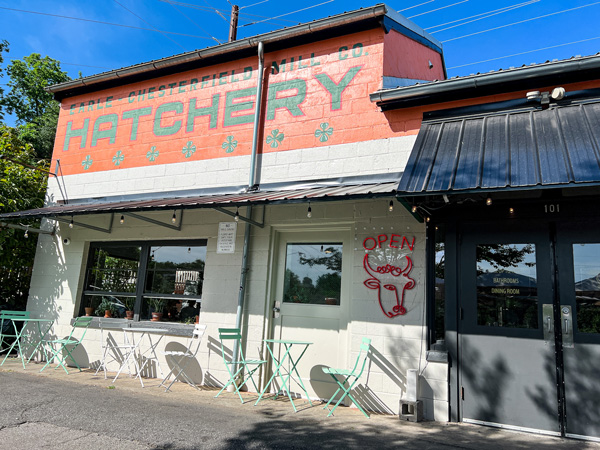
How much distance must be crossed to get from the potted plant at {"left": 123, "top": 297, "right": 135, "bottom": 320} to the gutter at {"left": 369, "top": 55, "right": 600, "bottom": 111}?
16.8 ft

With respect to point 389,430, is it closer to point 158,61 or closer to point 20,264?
point 158,61

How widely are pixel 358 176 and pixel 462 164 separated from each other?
1.67m

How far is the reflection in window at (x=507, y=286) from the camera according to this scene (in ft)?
15.3

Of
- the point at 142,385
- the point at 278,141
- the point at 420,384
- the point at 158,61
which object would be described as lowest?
the point at 142,385

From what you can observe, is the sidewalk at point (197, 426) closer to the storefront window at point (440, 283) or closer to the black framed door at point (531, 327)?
the black framed door at point (531, 327)

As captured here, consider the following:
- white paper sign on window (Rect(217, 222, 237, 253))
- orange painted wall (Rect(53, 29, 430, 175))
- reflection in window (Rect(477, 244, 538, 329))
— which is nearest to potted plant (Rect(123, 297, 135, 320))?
white paper sign on window (Rect(217, 222, 237, 253))

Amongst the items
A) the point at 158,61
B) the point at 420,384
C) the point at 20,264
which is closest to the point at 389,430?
the point at 420,384

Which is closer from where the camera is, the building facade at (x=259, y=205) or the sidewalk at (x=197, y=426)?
the sidewalk at (x=197, y=426)

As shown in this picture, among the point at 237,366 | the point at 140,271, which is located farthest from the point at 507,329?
the point at 140,271

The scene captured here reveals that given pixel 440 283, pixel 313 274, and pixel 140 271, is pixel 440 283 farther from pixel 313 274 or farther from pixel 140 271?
pixel 140 271

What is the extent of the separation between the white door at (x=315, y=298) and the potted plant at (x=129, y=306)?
2726mm

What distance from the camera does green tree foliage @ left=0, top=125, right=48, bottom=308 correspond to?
8.27 metres

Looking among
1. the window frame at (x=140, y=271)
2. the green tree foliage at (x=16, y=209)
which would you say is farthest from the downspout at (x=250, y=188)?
the green tree foliage at (x=16, y=209)

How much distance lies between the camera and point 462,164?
450cm
